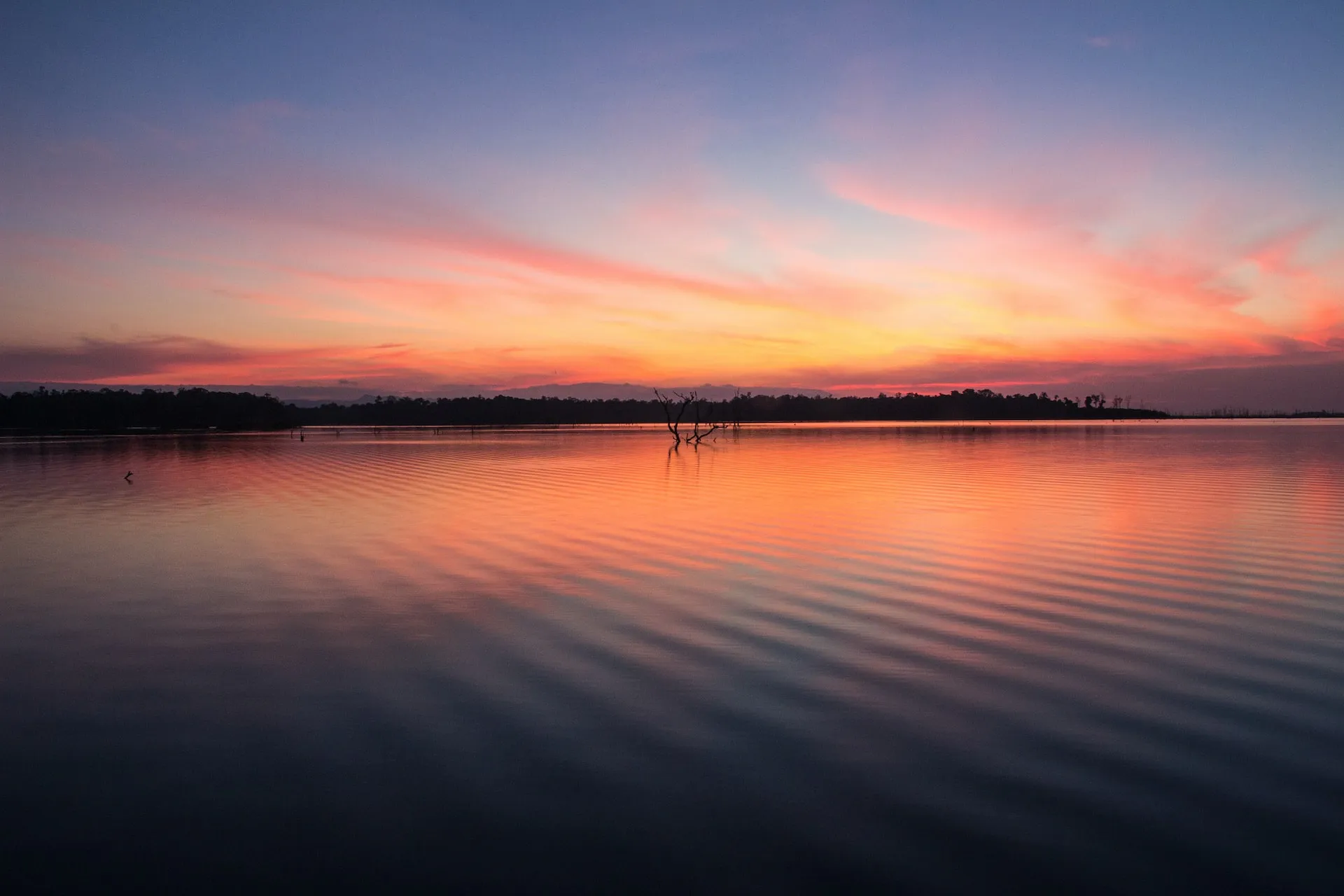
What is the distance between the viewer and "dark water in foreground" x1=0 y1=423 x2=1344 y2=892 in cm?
464

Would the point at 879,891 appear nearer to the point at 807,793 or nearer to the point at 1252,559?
the point at 807,793

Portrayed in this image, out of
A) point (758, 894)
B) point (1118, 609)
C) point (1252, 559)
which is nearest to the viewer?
point (758, 894)

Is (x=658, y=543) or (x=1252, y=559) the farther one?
(x=658, y=543)

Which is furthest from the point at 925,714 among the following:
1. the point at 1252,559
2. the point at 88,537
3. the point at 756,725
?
the point at 88,537

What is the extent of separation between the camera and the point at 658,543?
51.6 feet

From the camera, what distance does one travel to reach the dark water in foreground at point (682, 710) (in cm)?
464

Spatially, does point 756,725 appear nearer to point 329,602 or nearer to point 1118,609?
point 1118,609

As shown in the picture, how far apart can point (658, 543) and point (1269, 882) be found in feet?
39.0

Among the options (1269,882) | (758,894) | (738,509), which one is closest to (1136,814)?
(1269,882)

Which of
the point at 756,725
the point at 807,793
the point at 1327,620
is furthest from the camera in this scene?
Answer: the point at 1327,620

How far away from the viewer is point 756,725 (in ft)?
21.2

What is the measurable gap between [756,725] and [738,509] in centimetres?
1471

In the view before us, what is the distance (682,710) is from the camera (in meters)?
6.82

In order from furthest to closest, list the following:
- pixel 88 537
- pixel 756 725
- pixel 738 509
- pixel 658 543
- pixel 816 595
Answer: pixel 738 509 → pixel 88 537 → pixel 658 543 → pixel 816 595 → pixel 756 725
